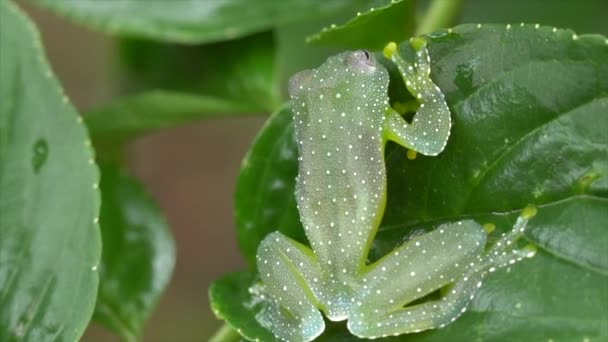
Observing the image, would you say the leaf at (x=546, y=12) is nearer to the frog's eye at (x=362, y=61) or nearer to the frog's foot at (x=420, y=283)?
the frog's eye at (x=362, y=61)

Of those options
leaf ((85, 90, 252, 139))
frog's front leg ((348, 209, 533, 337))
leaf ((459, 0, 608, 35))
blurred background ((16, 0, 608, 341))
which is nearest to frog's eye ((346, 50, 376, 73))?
frog's front leg ((348, 209, 533, 337))

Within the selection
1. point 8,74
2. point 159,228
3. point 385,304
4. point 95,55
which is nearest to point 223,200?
point 95,55

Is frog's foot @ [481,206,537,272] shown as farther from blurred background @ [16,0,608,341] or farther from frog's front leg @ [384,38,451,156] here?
blurred background @ [16,0,608,341]

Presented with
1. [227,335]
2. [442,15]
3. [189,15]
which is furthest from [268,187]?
[189,15]

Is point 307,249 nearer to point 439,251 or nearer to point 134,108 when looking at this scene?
point 439,251

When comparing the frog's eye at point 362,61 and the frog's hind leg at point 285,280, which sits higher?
the frog's eye at point 362,61

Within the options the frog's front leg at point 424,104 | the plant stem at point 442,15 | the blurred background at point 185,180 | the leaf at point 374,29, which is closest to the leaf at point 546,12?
the plant stem at point 442,15
